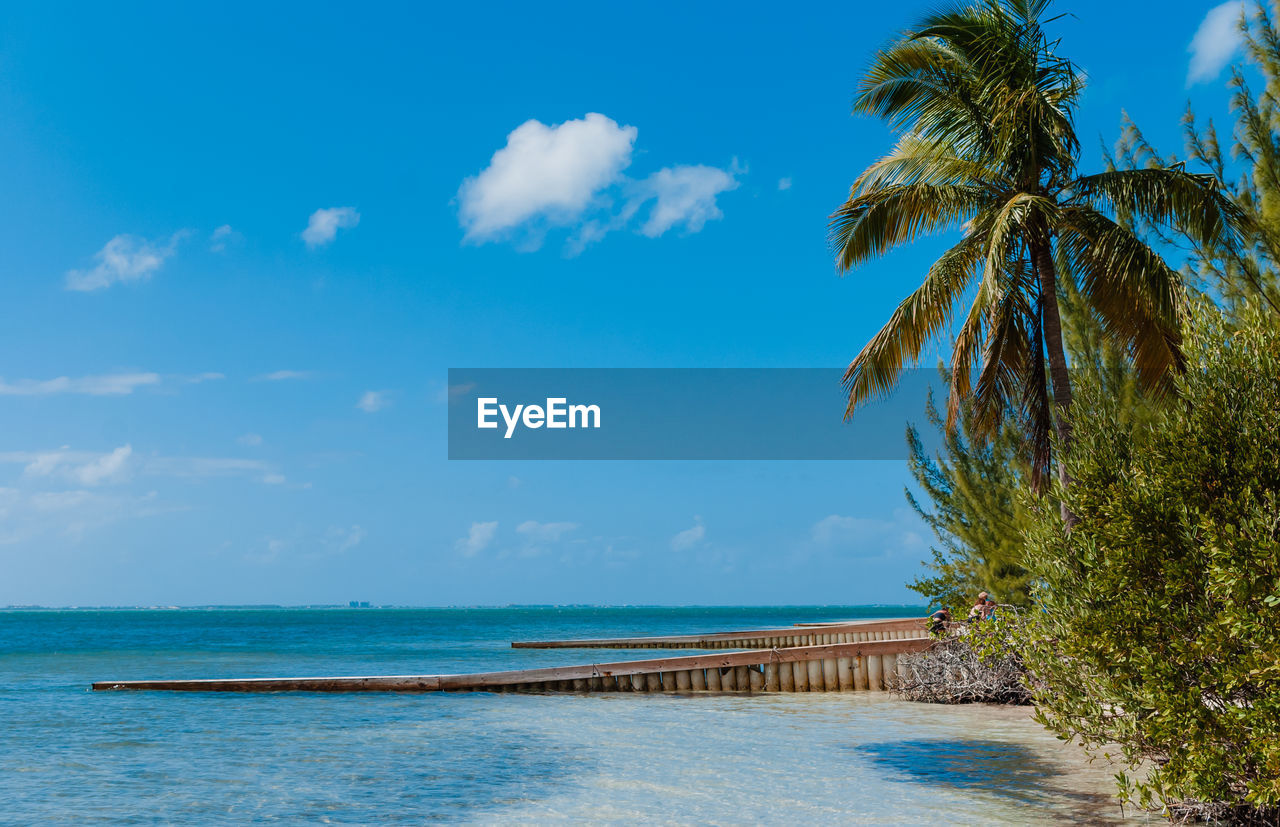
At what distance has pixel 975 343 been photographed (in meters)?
14.7

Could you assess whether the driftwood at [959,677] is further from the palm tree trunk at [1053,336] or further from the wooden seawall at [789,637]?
the wooden seawall at [789,637]

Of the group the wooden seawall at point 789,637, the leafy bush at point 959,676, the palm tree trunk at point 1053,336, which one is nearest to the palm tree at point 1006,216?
the palm tree trunk at point 1053,336

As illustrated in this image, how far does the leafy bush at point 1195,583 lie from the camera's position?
693 cm

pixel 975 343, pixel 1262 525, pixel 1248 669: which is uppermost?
pixel 975 343

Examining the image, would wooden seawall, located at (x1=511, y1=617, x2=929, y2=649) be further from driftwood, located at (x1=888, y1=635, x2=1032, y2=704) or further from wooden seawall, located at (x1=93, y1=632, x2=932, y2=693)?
driftwood, located at (x1=888, y1=635, x2=1032, y2=704)

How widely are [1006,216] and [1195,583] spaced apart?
23.5 feet

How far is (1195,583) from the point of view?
24.8ft

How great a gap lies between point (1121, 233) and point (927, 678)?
9739 millimetres

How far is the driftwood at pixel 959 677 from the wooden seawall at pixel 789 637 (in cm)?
749

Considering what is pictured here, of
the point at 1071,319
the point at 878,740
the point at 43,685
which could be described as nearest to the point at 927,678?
the point at 878,740

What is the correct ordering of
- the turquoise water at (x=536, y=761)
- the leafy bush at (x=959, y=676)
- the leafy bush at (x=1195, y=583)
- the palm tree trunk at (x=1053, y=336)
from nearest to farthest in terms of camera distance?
the leafy bush at (x=1195, y=583) < the turquoise water at (x=536, y=761) < the palm tree trunk at (x=1053, y=336) < the leafy bush at (x=959, y=676)

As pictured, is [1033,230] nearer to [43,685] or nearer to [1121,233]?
[1121,233]

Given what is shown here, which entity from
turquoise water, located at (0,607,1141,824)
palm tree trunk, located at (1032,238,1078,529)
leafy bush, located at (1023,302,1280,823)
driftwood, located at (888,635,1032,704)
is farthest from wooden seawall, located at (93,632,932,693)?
leafy bush, located at (1023,302,1280,823)

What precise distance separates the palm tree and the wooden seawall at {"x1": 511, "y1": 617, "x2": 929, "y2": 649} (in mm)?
13801
